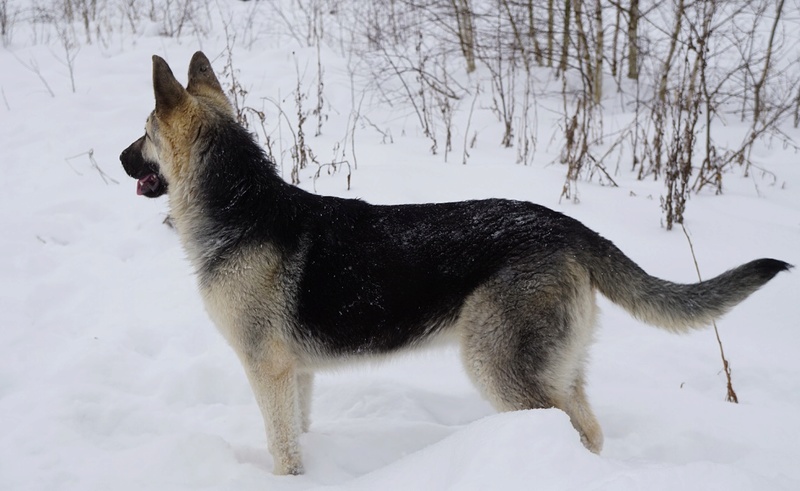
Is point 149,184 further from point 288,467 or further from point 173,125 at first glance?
point 288,467

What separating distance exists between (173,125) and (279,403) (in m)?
1.54

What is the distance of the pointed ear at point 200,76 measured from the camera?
3762 mm

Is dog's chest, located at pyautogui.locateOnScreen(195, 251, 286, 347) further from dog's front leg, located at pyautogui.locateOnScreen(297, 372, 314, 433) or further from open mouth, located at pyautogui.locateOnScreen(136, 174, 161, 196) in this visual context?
open mouth, located at pyautogui.locateOnScreen(136, 174, 161, 196)

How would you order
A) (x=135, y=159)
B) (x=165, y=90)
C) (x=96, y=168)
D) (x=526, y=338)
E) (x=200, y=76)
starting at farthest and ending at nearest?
(x=96, y=168)
(x=200, y=76)
(x=135, y=159)
(x=165, y=90)
(x=526, y=338)

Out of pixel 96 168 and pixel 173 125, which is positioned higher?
pixel 173 125

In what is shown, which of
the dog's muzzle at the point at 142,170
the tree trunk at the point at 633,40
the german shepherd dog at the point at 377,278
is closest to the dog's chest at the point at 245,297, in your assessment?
the german shepherd dog at the point at 377,278

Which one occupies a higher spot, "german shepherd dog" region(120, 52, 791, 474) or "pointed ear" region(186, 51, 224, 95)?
"pointed ear" region(186, 51, 224, 95)

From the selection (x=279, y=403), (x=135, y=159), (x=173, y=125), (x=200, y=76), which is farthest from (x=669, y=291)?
Result: (x=135, y=159)

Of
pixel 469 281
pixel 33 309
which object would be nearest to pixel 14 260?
pixel 33 309

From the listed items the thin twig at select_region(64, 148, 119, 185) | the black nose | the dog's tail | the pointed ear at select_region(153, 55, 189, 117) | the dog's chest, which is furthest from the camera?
the thin twig at select_region(64, 148, 119, 185)

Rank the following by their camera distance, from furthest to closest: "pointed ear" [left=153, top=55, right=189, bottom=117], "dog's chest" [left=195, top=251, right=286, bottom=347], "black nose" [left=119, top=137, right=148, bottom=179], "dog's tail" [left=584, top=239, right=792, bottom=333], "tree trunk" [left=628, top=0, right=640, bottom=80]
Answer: "tree trunk" [left=628, top=0, right=640, bottom=80], "black nose" [left=119, top=137, right=148, bottom=179], "dog's chest" [left=195, top=251, right=286, bottom=347], "pointed ear" [left=153, top=55, right=189, bottom=117], "dog's tail" [left=584, top=239, right=792, bottom=333]

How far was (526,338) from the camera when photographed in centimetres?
308

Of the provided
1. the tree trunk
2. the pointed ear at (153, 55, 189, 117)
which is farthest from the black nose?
the tree trunk

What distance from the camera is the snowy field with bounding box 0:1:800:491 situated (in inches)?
108
